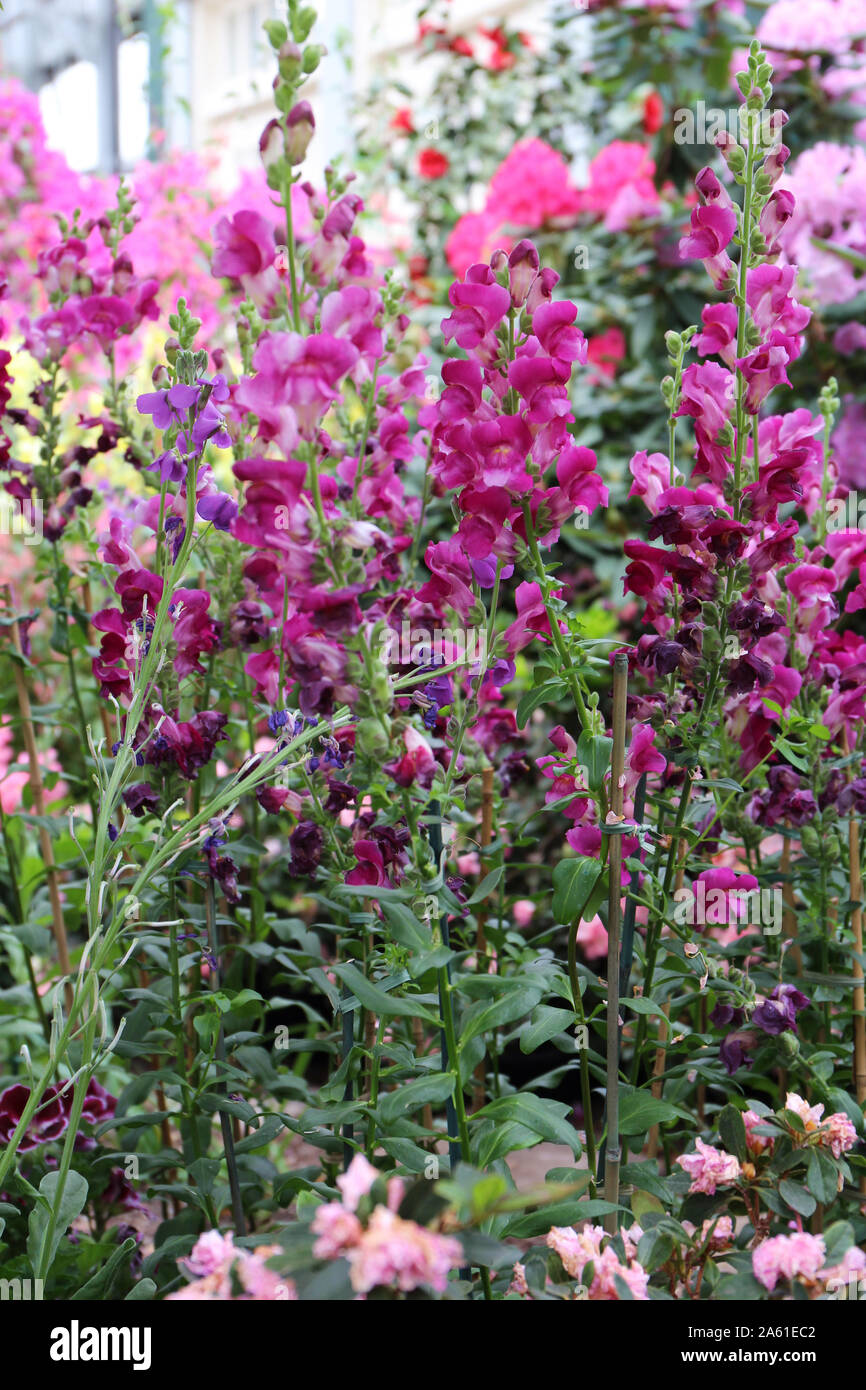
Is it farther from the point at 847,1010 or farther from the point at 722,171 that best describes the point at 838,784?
the point at 722,171

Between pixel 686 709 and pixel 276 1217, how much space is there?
88 cm

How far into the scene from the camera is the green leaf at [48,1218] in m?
0.84

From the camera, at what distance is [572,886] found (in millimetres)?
881

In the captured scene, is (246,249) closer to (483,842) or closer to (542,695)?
(542,695)

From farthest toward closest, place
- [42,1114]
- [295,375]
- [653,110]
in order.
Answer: [653,110]
[42,1114]
[295,375]

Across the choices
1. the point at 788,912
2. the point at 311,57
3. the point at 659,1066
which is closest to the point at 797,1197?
the point at 659,1066

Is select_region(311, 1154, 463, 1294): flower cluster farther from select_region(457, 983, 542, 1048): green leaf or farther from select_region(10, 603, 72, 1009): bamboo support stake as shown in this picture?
select_region(10, 603, 72, 1009): bamboo support stake

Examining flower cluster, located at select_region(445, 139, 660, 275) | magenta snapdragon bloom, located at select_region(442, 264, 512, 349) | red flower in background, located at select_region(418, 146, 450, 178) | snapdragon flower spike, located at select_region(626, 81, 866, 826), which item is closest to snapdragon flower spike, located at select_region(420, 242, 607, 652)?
magenta snapdragon bloom, located at select_region(442, 264, 512, 349)

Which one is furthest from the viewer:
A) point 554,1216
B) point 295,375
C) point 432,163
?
point 432,163

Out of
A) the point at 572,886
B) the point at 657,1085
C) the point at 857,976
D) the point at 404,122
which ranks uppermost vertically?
the point at 404,122

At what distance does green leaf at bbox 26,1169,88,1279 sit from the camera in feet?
2.75

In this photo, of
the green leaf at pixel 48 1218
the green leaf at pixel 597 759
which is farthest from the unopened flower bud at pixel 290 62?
the green leaf at pixel 48 1218

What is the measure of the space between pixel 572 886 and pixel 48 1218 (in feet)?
1.53
